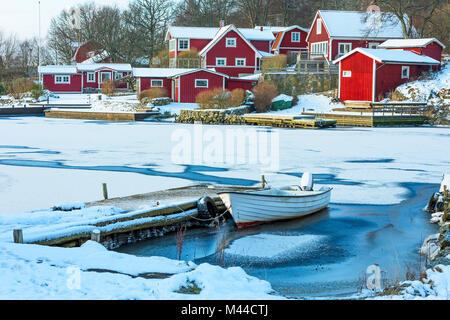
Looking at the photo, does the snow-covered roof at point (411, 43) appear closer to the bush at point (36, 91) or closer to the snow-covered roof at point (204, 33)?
the snow-covered roof at point (204, 33)

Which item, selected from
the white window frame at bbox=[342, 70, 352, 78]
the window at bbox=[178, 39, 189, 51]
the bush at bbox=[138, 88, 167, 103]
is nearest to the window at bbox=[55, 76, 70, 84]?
the window at bbox=[178, 39, 189, 51]

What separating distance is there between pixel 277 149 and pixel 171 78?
28.1 metres

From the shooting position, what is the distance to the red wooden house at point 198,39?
56.9m

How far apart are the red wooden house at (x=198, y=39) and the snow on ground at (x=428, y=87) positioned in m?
19.3

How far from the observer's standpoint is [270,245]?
10789 mm

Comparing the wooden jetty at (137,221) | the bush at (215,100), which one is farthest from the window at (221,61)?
the wooden jetty at (137,221)

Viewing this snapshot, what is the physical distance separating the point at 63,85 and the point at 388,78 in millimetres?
39197

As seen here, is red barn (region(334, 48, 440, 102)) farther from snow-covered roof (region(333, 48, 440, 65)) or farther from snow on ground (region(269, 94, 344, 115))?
snow on ground (region(269, 94, 344, 115))

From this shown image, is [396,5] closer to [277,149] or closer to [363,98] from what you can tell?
[363,98]

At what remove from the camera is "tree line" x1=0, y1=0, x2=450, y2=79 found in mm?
69250

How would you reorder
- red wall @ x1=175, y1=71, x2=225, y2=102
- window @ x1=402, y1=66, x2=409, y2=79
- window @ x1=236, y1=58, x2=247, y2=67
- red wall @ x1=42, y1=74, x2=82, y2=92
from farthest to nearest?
red wall @ x1=42, y1=74, x2=82, y2=92, window @ x1=236, y1=58, x2=247, y2=67, red wall @ x1=175, y1=71, x2=225, y2=102, window @ x1=402, y1=66, x2=409, y2=79

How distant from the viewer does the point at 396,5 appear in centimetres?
5172

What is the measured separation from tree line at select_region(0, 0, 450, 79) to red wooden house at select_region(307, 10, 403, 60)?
39.5 feet

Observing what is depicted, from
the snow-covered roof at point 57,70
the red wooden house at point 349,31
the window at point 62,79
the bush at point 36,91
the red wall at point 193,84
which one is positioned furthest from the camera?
the window at point 62,79
